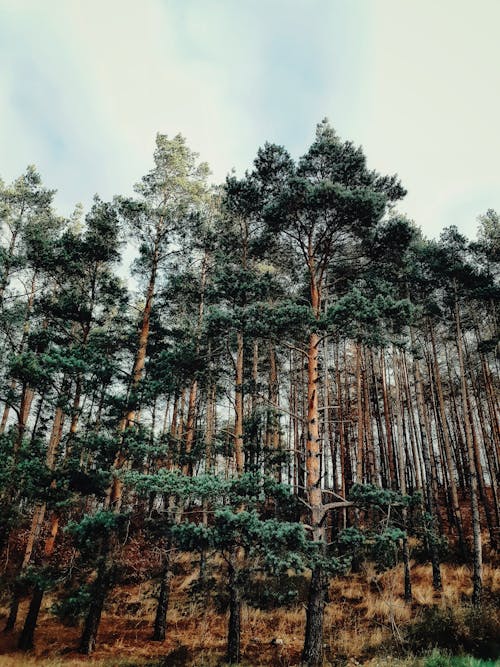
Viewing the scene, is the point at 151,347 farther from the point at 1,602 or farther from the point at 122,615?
the point at 1,602

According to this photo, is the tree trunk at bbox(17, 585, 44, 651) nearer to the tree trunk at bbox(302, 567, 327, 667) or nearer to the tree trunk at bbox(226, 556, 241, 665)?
the tree trunk at bbox(226, 556, 241, 665)

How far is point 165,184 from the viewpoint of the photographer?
43.5 ft

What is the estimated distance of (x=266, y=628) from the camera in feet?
38.7

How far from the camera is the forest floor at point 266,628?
31.0ft

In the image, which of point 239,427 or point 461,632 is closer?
point 461,632

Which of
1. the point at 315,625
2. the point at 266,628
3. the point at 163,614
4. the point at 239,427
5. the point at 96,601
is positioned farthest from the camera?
the point at 163,614

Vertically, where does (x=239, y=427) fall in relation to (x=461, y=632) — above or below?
above

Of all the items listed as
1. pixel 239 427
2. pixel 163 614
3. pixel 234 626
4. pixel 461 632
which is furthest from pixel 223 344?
pixel 461 632

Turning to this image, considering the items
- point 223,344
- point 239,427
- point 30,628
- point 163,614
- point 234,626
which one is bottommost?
point 30,628

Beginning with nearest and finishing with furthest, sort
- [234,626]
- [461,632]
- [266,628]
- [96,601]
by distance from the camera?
[461,632]
[234,626]
[96,601]
[266,628]

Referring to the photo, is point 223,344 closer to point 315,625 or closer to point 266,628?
point 315,625

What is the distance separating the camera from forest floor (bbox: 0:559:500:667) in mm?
9453

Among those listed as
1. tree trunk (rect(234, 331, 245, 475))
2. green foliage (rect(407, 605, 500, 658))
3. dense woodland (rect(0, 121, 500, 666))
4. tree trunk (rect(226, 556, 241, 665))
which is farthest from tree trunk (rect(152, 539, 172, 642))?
green foliage (rect(407, 605, 500, 658))

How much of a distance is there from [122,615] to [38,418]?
468 inches
